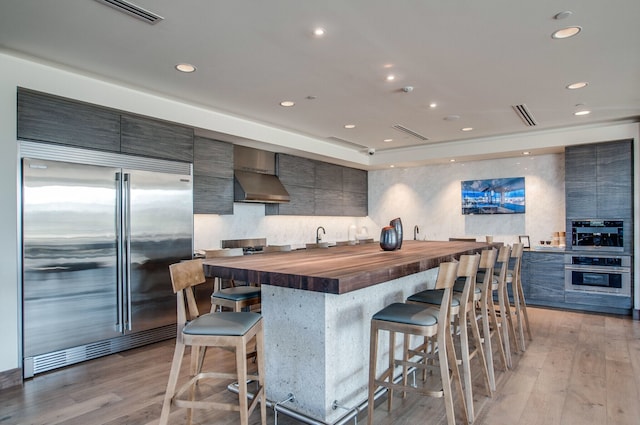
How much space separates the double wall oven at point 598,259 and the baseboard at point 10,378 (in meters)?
6.49

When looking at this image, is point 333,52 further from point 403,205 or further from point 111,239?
point 403,205

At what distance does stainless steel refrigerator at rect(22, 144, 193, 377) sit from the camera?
3.27 meters

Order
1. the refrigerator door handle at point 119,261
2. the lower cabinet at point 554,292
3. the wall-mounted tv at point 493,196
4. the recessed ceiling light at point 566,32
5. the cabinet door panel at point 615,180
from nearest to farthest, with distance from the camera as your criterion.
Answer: the recessed ceiling light at point 566,32 → the refrigerator door handle at point 119,261 → the cabinet door panel at point 615,180 → the lower cabinet at point 554,292 → the wall-mounted tv at point 493,196

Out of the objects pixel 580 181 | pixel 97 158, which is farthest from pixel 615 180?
pixel 97 158

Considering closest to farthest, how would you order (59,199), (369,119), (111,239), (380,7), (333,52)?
(380,7), (333,52), (59,199), (111,239), (369,119)

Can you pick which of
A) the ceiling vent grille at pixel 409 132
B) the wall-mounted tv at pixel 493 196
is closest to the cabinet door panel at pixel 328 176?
the ceiling vent grille at pixel 409 132

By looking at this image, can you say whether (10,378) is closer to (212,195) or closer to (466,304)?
(212,195)

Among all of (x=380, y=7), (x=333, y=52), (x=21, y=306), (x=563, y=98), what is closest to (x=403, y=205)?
(x=563, y=98)

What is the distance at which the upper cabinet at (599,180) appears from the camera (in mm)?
5273

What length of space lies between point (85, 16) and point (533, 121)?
5.15 m

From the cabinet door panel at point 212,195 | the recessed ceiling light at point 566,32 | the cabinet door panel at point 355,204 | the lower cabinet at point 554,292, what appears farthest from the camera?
the cabinet door panel at point 355,204

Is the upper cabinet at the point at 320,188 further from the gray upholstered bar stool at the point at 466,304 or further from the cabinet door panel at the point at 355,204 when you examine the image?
the gray upholstered bar stool at the point at 466,304

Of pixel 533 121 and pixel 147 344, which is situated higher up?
pixel 533 121

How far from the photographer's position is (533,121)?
5234mm
